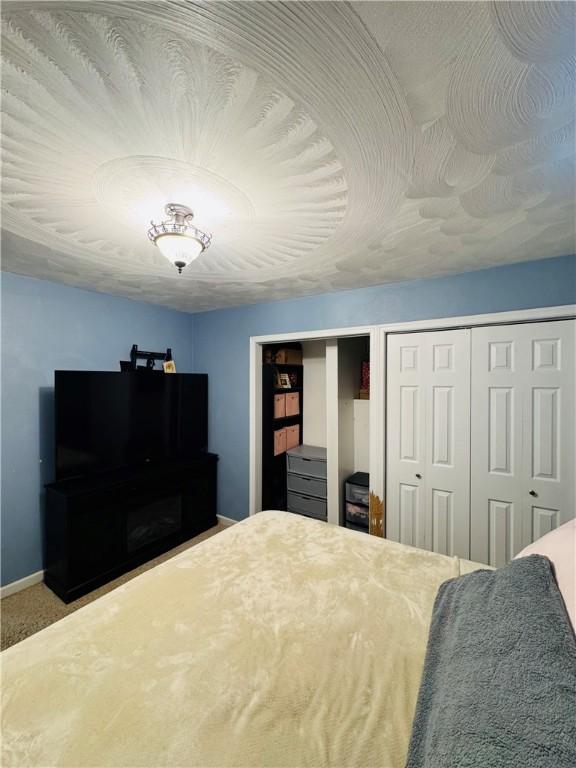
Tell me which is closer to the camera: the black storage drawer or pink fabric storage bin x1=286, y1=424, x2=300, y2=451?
the black storage drawer

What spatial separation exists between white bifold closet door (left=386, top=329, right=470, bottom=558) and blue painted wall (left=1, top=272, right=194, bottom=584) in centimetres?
273

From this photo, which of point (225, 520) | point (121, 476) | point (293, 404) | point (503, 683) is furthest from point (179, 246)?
point (225, 520)

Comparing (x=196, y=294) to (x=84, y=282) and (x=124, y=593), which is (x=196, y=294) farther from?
(x=124, y=593)

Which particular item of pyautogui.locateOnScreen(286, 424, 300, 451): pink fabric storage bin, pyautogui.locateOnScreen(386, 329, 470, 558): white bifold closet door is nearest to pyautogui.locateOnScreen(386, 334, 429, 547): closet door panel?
pyautogui.locateOnScreen(386, 329, 470, 558): white bifold closet door

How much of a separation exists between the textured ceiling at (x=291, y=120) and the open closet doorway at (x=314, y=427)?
1468mm

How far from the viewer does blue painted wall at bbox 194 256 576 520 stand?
7.07 ft

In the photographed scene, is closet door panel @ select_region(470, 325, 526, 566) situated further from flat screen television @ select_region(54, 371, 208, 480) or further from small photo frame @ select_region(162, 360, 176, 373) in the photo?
small photo frame @ select_region(162, 360, 176, 373)

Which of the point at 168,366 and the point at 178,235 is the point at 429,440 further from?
the point at 168,366

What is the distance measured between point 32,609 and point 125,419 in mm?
1471

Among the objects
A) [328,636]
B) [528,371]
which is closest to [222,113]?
[328,636]

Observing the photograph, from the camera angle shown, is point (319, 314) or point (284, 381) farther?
point (284, 381)

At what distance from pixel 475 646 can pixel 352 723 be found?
38 centimetres

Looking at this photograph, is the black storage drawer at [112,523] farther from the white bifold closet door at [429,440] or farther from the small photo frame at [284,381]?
the white bifold closet door at [429,440]

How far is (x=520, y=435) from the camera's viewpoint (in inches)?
87.4
